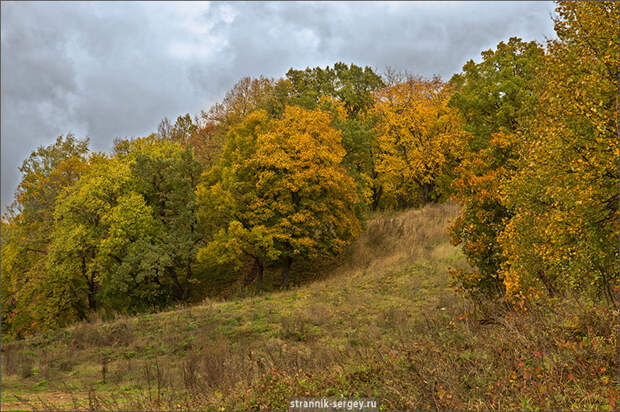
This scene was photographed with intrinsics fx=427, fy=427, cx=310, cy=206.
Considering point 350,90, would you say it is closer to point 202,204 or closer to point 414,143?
point 414,143

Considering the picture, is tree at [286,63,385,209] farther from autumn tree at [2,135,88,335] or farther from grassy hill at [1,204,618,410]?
autumn tree at [2,135,88,335]

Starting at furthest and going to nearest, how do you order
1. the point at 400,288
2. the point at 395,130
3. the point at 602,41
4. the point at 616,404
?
the point at 395,130, the point at 400,288, the point at 602,41, the point at 616,404

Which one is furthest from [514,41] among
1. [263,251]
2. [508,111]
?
[263,251]

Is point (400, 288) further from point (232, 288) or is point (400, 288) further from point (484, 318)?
point (232, 288)

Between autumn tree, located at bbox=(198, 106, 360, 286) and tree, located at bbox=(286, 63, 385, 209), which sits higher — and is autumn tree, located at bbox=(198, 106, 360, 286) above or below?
below

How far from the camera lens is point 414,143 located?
40.8 m

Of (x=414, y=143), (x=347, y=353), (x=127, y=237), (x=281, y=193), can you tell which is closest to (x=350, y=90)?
(x=414, y=143)

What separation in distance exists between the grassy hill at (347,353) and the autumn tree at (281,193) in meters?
3.42

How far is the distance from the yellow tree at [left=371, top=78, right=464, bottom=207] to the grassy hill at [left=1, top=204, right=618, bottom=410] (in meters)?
13.2

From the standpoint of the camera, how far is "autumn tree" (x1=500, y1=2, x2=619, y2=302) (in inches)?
329

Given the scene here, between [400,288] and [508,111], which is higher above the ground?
[508,111]

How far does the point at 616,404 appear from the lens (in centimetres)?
616

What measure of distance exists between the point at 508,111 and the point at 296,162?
14.9m

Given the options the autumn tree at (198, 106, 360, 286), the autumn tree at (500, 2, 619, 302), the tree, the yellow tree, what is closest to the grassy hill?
the autumn tree at (500, 2, 619, 302)
